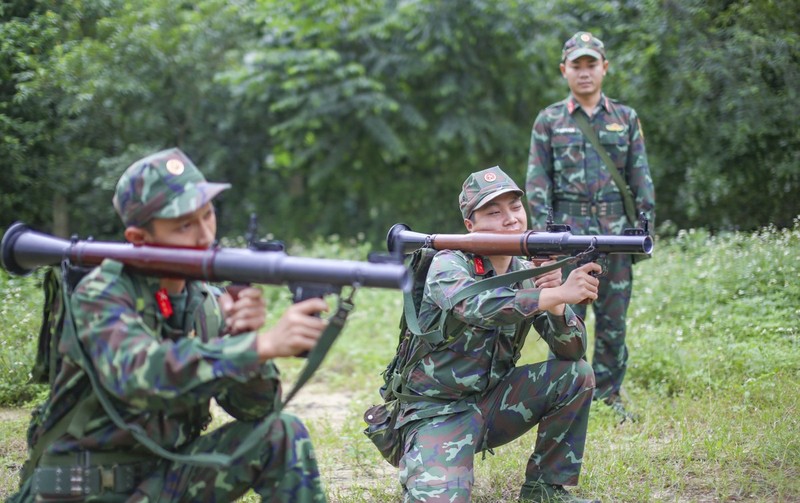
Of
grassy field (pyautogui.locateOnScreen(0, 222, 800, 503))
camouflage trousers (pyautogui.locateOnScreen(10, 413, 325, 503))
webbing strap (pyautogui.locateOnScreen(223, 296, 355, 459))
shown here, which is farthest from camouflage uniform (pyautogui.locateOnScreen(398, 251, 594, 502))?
webbing strap (pyautogui.locateOnScreen(223, 296, 355, 459))

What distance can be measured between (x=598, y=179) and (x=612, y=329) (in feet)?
3.34

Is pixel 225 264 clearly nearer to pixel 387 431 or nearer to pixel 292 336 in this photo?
pixel 292 336

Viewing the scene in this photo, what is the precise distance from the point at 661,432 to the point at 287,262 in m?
3.14

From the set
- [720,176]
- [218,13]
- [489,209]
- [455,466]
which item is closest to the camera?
[455,466]

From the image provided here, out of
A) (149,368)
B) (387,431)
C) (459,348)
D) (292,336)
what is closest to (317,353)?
(292,336)

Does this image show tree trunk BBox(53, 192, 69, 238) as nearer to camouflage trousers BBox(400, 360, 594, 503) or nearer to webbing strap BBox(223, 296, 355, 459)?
camouflage trousers BBox(400, 360, 594, 503)

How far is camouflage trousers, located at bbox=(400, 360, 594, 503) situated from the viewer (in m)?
3.71

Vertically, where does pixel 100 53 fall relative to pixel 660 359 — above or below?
above

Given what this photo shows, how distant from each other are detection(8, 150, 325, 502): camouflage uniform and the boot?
4.44 ft

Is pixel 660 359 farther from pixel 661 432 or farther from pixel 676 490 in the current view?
pixel 676 490

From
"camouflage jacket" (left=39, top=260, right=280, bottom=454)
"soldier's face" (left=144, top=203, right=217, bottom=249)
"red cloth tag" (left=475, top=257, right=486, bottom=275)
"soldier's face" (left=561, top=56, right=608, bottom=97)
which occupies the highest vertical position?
"soldier's face" (left=561, top=56, right=608, bottom=97)

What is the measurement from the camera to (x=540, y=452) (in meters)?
4.01

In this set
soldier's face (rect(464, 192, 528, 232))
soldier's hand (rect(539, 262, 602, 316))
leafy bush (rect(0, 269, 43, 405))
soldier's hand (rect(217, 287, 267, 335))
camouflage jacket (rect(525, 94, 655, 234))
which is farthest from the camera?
camouflage jacket (rect(525, 94, 655, 234))

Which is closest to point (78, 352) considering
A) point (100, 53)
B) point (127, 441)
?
point (127, 441)
